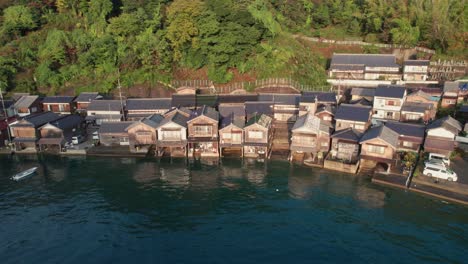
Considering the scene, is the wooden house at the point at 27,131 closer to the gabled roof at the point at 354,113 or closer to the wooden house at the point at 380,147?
the gabled roof at the point at 354,113

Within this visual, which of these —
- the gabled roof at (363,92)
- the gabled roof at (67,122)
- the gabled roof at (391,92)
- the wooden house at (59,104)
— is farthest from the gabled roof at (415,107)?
the wooden house at (59,104)

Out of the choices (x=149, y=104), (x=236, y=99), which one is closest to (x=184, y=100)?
(x=149, y=104)

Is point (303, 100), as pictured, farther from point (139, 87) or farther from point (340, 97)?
point (139, 87)

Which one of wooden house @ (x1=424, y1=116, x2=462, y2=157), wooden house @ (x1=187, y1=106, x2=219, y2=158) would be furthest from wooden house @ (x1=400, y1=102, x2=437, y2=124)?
wooden house @ (x1=187, y1=106, x2=219, y2=158)

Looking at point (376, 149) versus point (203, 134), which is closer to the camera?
point (376, 149)

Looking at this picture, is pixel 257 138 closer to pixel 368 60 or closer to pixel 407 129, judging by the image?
pixel 407 129

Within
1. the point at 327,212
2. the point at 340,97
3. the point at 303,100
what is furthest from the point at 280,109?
the point at 327,212

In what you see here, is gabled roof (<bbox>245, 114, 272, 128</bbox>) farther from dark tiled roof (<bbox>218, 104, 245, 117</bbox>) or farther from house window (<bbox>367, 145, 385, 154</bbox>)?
house window (<bbox>367, 145, 385, 154</bbox>)
